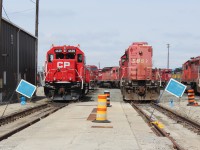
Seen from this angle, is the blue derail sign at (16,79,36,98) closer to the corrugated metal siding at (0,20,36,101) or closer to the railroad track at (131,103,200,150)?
the corrugated metal siding at (0,20,36,101)

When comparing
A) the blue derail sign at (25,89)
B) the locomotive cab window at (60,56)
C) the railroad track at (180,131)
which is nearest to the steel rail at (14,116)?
the blue derail sign at (25,89)

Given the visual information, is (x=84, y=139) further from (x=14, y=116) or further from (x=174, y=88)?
(x=174, y=88)

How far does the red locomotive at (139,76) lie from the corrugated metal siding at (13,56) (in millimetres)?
7849

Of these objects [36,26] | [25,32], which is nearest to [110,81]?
[36,26]

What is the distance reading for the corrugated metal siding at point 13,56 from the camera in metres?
25.7

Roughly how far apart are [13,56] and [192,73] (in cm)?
1920

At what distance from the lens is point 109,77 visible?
61625 mm

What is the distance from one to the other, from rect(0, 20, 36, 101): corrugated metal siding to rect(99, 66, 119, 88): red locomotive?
22.5 m

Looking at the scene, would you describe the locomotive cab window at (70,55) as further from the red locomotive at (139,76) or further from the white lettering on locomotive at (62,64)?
the red locomotive at (139,76)

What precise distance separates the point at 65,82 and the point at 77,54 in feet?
7.54

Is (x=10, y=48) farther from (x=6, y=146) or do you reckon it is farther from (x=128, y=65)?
(x=6, y=146)

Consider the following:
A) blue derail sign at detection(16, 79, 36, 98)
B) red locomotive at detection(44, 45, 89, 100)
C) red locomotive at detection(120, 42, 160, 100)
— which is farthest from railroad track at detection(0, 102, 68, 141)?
red locomotive at detection(120, 42, 160, 100)

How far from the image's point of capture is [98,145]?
918cm

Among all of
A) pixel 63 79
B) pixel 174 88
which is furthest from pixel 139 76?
pixel 174 88
